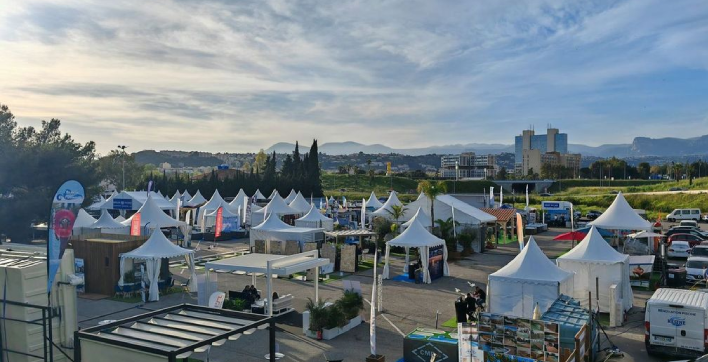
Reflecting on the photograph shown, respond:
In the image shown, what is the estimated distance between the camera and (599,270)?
17484 millimetres

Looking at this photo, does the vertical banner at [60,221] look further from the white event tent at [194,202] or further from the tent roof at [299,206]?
the white event tent at [194,202]

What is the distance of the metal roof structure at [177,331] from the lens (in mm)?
7371

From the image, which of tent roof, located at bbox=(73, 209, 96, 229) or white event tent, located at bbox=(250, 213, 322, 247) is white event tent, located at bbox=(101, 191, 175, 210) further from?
white event tent, located at bbox=(250, 213, 322, 247)

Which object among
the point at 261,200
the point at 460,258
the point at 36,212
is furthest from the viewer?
the point at 261,200

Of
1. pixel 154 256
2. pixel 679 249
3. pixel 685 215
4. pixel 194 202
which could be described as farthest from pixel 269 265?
pixel 685 215

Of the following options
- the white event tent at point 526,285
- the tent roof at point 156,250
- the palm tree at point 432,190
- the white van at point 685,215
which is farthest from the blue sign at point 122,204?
the white van at point 685,215

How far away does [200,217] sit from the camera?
138ft

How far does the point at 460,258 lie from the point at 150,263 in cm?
1651

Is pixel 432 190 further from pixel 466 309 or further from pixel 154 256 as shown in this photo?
pixel 154 256

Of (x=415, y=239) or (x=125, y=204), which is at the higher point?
(x=125, y=204)

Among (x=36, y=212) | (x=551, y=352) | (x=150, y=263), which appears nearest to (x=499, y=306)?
(x=551, y=352)

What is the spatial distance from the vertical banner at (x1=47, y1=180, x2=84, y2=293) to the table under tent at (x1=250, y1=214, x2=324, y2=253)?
18.5 meters

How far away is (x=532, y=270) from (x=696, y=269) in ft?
33.5

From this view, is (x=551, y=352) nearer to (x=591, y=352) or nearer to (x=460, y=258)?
(x=591, y=352)
